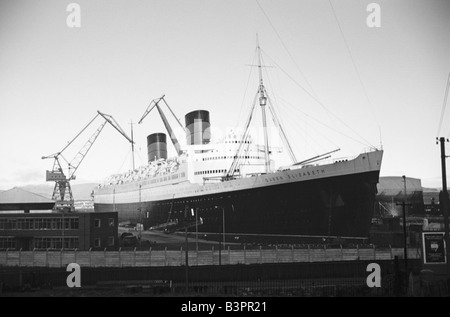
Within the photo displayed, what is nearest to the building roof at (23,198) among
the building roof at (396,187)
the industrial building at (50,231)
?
the industrial building at (50,231)

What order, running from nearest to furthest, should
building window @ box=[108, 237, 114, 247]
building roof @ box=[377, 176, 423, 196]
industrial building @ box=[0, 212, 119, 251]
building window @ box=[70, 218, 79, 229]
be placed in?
→ industrial building @ box=[0, 212, 119, 251] → building window @ box=[70, 218, 79, 229] → building window @ box=[108, 237, 114, 247] → building roof @ box=[377, 176, 423, 196]

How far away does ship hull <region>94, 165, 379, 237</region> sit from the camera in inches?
1064

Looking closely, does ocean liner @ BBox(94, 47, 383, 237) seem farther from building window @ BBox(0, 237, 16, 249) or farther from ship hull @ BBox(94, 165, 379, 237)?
Answer: building window @ BBox(0, 237, 16, 249)

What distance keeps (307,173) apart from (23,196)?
67.9 ft

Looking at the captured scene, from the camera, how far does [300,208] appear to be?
28.3 m

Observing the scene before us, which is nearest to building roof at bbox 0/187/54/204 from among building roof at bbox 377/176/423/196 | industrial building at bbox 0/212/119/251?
industrial building at bbox 0/212/119/251

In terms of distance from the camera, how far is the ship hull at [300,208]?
27031mm

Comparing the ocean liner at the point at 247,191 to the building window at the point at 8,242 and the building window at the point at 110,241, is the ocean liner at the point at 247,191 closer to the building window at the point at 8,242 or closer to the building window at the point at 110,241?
the building window at the point at 110,241

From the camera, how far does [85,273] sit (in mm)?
20281

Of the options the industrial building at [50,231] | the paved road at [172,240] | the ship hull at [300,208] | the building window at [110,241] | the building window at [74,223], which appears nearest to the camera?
the industrial building at [50,231]

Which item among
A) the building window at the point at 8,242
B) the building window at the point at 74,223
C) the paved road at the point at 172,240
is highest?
the building window at the point at 74,223

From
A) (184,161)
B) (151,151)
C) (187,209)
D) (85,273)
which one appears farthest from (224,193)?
(151,151)
